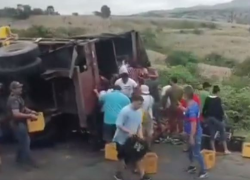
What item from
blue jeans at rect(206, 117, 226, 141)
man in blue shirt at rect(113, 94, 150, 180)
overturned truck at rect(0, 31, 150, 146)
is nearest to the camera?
man in blue shirt at rect(113, 94, 150, 180)

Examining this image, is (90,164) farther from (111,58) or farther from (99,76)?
(111,58)

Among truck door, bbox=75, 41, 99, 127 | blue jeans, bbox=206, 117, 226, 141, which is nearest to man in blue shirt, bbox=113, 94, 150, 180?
truck door, bbox=75, 41, 99, 127

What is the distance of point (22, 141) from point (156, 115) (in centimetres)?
325

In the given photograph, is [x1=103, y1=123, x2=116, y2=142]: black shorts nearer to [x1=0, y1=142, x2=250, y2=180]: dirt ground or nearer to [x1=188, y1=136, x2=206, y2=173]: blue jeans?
[x1=0, y1=142, x2=250, y2=180]: dirt ground

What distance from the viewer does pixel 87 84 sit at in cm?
1177

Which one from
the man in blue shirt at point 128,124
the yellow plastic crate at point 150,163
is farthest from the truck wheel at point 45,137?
the man in blue shirt at point 128,124

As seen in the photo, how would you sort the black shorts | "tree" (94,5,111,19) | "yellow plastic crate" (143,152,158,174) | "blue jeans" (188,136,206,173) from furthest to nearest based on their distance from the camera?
"tree" (94,5,111,19), the black shorts, "yellow plastic crate" (143,152,158,174), "blue jeans" (188,136,206,173)

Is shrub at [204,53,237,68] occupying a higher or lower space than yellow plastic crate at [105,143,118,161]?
lower

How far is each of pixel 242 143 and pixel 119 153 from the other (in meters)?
3.97

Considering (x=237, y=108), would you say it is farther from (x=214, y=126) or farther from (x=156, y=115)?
(x=214, y=126)

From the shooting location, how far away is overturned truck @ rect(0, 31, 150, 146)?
457 inches

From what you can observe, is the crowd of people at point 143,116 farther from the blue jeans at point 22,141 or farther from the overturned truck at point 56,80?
the overturned truck at point 56,80

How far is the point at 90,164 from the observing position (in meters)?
11.1

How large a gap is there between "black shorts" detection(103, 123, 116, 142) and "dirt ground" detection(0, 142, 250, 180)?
0.40 meters
